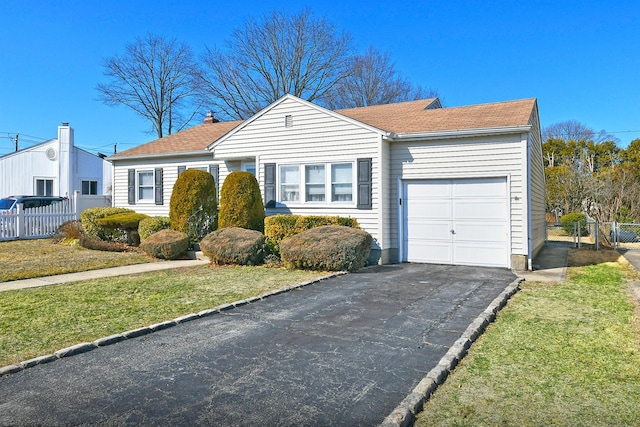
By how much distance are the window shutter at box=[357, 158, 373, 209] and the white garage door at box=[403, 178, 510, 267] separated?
3.26 ft

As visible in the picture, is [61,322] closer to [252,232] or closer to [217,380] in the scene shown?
[217,380]

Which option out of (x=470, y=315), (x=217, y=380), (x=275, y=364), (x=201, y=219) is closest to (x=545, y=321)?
(x=470, y=315)

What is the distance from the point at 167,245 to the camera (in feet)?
42.1

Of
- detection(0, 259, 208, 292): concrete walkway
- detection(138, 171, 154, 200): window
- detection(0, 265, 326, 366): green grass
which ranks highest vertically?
detection(138, 171, 154, 200): window

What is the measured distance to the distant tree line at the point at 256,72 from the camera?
33.5m

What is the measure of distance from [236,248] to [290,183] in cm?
301

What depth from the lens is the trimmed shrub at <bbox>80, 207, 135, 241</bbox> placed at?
16.1 m

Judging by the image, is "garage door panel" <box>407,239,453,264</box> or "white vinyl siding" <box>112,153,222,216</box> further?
"white vinyl siding" <box>112,153,222,216</box>

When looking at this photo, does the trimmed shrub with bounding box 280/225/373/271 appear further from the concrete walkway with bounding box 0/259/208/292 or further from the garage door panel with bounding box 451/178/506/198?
the concrete walkway with bounding box 0/259/208/292

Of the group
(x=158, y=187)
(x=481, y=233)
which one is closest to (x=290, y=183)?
(x=481, y=233)

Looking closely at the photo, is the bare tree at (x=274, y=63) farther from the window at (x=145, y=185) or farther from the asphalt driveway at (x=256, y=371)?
the asphalt driveway at (x=256, y=371)

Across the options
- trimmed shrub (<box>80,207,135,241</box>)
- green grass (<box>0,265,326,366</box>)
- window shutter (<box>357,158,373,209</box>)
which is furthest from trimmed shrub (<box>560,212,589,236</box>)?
trimmed shrub (<box>80,207,135,241</box>)

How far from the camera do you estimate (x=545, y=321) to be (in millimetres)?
6160

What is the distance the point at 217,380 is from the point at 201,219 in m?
10.3
